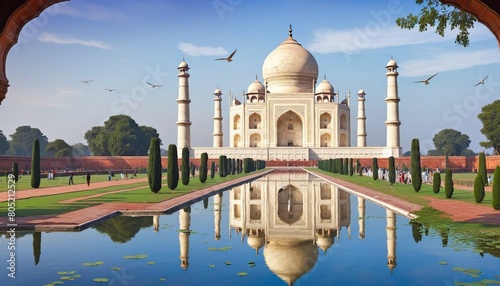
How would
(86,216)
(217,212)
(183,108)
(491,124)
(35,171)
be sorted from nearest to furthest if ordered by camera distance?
(86,216)
(217,212)
(35,171)
(491,124)
(183,108)

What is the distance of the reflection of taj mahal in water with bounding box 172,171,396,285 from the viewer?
500 centimetres

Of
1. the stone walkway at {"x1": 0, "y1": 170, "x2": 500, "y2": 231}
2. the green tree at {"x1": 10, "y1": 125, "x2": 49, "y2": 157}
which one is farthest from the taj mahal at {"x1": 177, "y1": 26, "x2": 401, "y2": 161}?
the green tree at {"x1": 10, "y1": 125, "x2": 49, "y2": 157}

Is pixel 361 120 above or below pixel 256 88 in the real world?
below

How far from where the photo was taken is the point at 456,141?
62969mm

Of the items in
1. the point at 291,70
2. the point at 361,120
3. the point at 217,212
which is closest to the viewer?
the point at 217,212

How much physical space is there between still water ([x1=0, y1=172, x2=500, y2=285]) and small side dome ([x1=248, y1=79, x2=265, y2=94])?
36.3 metres

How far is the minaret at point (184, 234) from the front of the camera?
507 cm

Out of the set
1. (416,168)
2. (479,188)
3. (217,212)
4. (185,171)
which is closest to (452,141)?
(416,168)

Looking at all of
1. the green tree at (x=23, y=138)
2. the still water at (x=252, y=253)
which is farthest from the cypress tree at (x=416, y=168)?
the green tree at (x=23, y=138)

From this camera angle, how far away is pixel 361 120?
42.0 metres

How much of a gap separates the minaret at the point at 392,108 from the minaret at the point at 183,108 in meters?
14.3

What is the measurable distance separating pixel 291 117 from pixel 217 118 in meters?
6.35

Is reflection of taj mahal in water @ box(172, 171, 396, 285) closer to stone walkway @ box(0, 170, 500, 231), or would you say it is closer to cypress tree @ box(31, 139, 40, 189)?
stone walkway @ box(0, 170, 500, 231)

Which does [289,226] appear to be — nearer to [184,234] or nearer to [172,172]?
[184,234]
